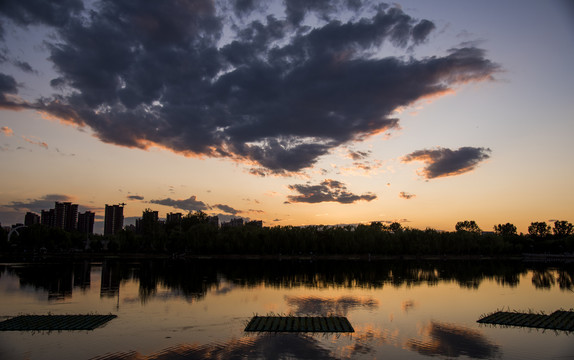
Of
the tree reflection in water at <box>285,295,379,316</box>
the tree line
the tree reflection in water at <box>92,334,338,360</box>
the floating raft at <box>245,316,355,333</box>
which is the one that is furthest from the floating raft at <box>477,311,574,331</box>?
the tree line

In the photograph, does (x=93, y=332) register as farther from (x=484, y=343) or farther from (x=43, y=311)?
(x=484, y=343)

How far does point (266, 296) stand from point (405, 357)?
25.7 meters

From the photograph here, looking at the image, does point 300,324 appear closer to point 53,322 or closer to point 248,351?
point 248,351

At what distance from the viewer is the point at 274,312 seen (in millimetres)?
36281

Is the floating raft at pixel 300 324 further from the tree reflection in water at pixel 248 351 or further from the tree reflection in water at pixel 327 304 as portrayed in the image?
the tree reflection in water at pixel 327 304

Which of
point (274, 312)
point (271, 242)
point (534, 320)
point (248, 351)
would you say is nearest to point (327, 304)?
point (274, 312)

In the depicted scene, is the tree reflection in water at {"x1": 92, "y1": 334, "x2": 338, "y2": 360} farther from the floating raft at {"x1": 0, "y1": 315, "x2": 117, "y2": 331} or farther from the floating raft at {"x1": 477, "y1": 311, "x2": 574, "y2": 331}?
the floating raft at {"x1": 477, "y1": 311, "x2": 574, "y2": 331}

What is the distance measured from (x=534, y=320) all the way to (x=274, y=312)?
68.6 feet

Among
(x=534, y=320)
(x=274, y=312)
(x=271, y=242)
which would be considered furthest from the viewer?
(x=271, y=242)

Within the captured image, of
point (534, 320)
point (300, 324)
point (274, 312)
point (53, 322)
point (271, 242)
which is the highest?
point (271, 242)

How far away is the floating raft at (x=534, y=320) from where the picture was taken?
30.2 m

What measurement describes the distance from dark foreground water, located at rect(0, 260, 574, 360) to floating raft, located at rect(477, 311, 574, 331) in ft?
5.16

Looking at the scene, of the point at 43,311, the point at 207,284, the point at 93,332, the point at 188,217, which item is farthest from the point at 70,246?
the point at 93,332

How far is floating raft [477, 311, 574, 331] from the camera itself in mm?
30172
